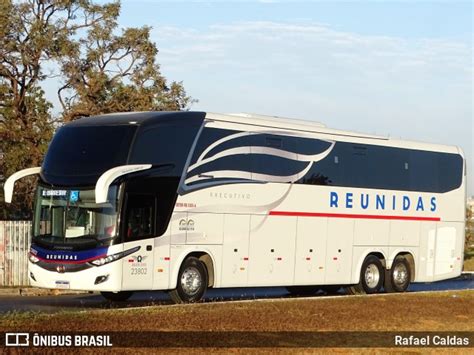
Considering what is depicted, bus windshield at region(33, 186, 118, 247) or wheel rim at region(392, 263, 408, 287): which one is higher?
bus windshield at region(33, 186, 118, 247)

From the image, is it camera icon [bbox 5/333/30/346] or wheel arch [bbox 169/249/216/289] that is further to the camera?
wheel arch [bbox 169/249/216/289]

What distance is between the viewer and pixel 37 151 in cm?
3612

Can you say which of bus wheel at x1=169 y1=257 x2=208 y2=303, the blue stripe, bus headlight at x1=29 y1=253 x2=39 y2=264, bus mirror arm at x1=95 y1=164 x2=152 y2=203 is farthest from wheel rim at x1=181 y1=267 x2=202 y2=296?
bus headlight at x1=29 y1=253 x2=39 y2=264

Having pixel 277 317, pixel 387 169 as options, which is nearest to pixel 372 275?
pixel 387 169

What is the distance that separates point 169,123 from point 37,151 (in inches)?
580

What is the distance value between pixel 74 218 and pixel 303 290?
9355 mm

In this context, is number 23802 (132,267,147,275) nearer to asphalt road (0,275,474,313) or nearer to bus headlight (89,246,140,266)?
bus headlight (89,246,140,266)

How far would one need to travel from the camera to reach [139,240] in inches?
859

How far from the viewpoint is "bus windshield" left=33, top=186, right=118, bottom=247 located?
21453 mm

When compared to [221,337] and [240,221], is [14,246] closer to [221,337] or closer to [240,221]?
[240,221]

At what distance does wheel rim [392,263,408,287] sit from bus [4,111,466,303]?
0.10 ft

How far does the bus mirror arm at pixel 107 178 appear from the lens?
20719 millimetres

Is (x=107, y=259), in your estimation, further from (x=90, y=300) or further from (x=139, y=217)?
(x=90, y=300)

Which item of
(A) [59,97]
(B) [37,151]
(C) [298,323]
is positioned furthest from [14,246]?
(C) [298,323]
